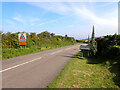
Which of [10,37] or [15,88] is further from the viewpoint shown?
[10,37]

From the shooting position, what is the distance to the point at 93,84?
430 cm

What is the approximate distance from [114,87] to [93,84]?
2.98ft

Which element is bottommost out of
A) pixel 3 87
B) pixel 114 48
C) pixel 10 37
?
pixel 3 87

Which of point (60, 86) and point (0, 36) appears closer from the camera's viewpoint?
point (60, 86)

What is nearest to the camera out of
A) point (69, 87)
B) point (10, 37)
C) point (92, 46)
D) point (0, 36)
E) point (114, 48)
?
point (69, 87)

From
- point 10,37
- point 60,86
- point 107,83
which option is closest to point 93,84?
point 107,83

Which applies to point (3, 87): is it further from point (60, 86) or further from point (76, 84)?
point (76, 84)

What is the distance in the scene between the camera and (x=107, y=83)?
14.4ft

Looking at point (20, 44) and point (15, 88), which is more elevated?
point (20, 44)

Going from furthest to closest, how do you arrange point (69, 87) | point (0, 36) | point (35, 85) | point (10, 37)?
point (10, 37) → point (0, 36) → point (35, 85) → point (69, 87)

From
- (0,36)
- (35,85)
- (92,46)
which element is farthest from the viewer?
(0,36)

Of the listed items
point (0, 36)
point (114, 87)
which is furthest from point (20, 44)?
point (114, 87)

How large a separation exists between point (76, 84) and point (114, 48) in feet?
18.6

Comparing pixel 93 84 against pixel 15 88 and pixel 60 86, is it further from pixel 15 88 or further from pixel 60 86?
pixel 15 88
